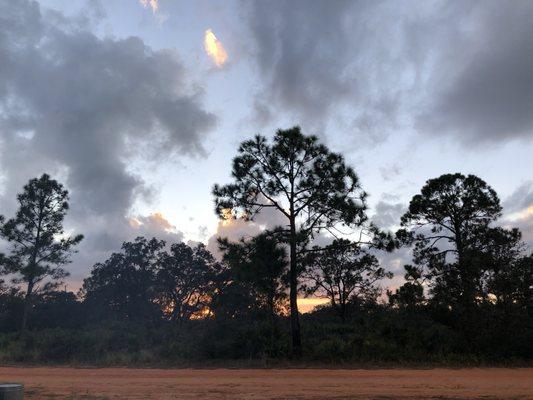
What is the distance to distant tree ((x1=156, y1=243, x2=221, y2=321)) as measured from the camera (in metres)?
52.7

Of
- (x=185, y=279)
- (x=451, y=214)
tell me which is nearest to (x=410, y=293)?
(x=451, y=214)

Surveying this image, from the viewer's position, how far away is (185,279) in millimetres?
54344

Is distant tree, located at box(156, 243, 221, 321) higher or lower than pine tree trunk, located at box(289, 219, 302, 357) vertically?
higher

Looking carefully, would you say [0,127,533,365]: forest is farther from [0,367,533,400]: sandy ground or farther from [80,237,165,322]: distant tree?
[80,237,165,322]: distant tree

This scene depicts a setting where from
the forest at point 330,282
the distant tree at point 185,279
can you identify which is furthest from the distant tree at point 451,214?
the distant tree at point 185,279

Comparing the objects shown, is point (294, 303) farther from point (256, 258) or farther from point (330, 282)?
point (330, 282)

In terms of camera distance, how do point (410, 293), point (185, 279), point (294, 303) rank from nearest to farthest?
point (294, 303)
point (410, 293)
point (185, 279)

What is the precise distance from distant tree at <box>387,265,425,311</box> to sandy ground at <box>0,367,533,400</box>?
864cm

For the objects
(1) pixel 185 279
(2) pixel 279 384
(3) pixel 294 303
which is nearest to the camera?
(2) pixel 279 384

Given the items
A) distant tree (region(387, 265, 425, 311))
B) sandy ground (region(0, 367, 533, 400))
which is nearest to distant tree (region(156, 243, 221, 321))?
distant tree (region(387, 265, 425, 311))

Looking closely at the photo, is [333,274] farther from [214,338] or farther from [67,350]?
[67,350]

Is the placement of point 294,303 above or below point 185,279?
below

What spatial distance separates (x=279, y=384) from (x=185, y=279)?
42.8 m

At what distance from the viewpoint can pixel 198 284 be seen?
5291cm
